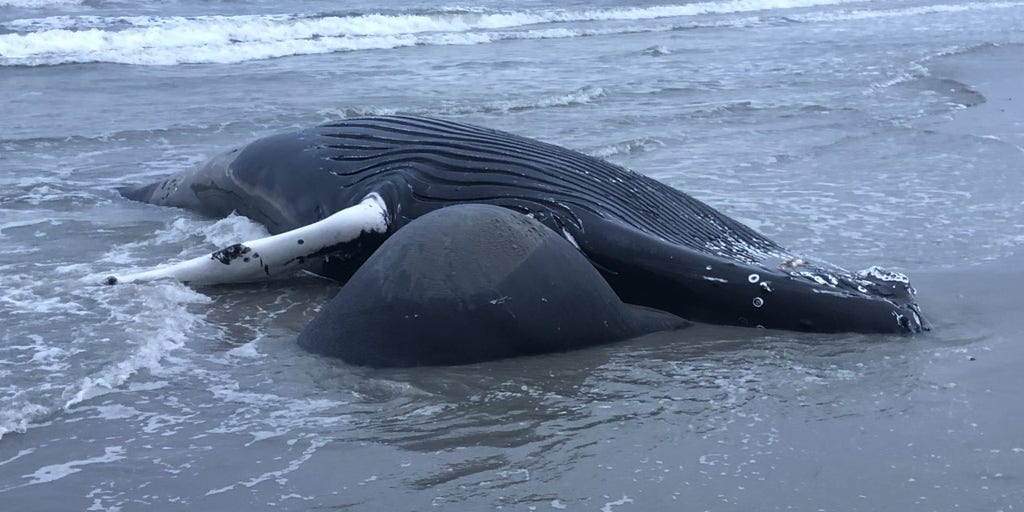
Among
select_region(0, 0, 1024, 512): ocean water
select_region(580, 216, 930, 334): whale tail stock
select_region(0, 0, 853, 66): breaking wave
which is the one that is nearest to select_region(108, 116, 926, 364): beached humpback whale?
select_region(580, 216, 930, 334): whale tail stock

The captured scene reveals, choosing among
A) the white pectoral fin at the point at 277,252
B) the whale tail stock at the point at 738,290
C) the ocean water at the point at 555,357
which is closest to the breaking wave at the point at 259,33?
the ocean water at the point at 555,357

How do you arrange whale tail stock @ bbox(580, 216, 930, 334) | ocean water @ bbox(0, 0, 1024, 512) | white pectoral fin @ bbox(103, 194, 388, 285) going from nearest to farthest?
ocean water @ bbox(0, 0, 1024, 512) < whale tail stock @ bbox(580, 216, 930, 334) < white pectoral fin @ bbox(103, 194, 388, 285)

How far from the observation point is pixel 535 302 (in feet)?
21.2

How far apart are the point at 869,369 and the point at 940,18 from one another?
31028 millimetres

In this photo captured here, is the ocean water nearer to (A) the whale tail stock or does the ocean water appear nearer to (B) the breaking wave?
(A) the whale tail stock

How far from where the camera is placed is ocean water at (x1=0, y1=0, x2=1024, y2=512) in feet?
16.5

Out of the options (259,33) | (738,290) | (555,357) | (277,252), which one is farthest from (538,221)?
(259,33)

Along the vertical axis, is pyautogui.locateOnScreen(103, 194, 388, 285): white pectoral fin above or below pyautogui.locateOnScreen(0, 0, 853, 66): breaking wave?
below

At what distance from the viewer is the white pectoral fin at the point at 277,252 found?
7238 mm

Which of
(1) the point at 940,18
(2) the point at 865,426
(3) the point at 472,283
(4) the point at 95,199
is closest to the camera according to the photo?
(2) the point at 865,426

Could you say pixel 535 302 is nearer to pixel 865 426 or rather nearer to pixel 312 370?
pixel 312 370

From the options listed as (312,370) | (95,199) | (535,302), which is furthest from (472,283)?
(95,199)

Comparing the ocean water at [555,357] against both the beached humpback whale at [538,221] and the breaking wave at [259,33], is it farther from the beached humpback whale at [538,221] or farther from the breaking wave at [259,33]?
the breaking wave at [259,33]

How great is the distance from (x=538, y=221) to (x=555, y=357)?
88 centimetres
